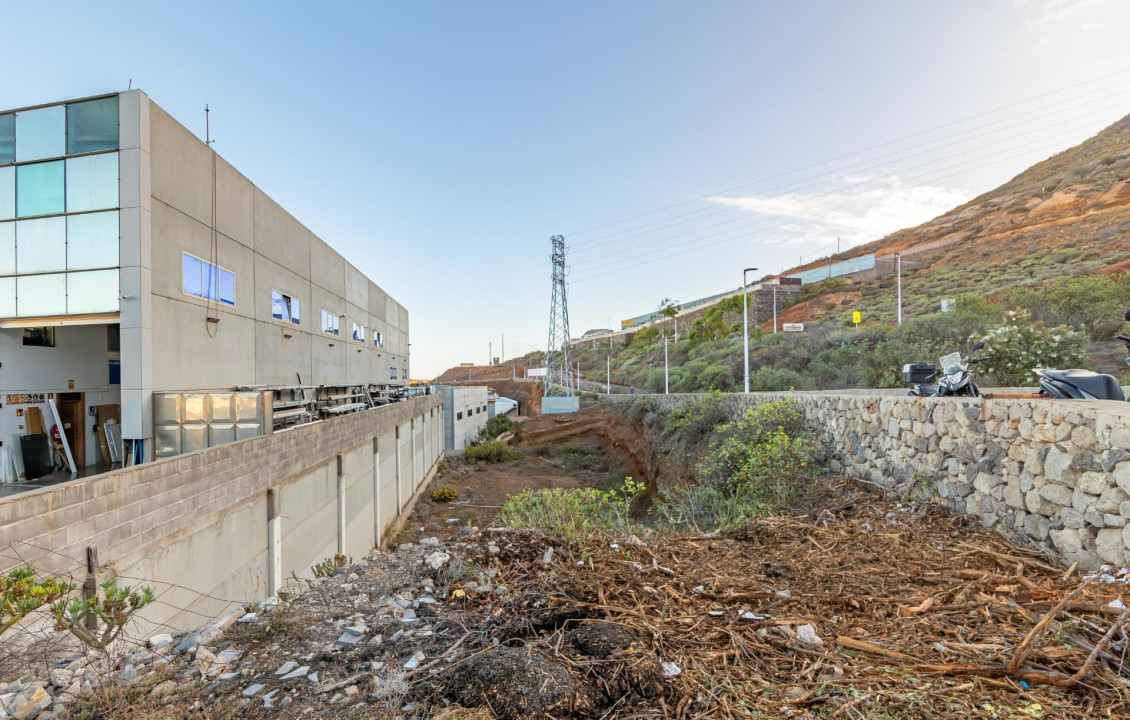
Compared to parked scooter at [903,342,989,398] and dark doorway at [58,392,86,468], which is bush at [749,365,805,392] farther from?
dark doorway at [58,392,86,468]

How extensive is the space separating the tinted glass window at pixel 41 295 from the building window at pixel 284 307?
15.3ft

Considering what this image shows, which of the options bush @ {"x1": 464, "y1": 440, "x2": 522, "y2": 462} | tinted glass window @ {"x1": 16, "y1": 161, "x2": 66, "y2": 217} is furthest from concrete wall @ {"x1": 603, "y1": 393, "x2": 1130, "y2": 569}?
bush @ {"x1": 464, "y1": 440, "x2": 522, "y2": 462}

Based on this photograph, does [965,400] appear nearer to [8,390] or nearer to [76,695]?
[76,695]

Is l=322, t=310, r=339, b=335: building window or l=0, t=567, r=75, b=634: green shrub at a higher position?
l=322, t=310, r=339, b=335: building window

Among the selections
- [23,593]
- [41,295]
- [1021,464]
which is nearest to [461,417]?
[41,295]

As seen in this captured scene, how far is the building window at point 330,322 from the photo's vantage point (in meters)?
18.7

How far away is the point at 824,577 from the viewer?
3762 mm

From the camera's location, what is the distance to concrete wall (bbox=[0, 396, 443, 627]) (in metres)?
4.07

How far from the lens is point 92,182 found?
30.3 feet

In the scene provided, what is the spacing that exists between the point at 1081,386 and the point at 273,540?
428 inches

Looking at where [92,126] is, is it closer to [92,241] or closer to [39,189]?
[39,189]

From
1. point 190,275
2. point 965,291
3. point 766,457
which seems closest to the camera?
point 766,457

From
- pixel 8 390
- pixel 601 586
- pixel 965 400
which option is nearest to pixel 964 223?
pixel 965 400

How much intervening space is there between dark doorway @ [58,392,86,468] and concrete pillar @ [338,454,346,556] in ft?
21.5
